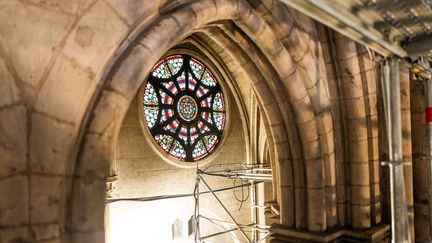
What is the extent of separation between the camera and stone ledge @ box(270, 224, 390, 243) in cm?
354

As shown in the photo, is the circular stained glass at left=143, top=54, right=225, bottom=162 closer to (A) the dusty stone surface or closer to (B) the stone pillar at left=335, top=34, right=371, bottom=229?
(A) the dusty stone surface

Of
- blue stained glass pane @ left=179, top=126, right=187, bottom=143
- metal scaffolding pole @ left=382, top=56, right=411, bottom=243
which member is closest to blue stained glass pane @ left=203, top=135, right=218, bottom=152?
blue stained glass pane @ left=179, top=126, right=187, bottom=143

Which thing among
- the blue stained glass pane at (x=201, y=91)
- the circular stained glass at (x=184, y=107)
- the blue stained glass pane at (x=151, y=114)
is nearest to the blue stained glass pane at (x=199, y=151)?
the circular stained glass at (x=184, y=107)

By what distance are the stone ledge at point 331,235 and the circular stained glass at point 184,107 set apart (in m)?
4.29

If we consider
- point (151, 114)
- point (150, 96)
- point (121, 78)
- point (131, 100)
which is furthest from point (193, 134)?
point (121, 78)

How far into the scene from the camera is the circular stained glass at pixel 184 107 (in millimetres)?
7762

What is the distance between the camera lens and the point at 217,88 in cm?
891

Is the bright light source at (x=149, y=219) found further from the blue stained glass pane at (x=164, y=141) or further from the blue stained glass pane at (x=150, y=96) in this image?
the blue stained glass pane at (x=150, y=96)

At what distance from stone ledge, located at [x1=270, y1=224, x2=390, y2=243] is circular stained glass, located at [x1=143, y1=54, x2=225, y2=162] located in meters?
4.29

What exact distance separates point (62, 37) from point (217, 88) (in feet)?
23.4

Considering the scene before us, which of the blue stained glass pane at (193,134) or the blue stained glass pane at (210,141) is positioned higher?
the blue stained glass pane at (193,134)

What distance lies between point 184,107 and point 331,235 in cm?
528

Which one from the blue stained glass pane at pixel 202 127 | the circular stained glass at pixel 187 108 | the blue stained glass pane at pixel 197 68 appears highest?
the blue stained glass pane at pixel 197 68

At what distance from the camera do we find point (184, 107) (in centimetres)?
832
